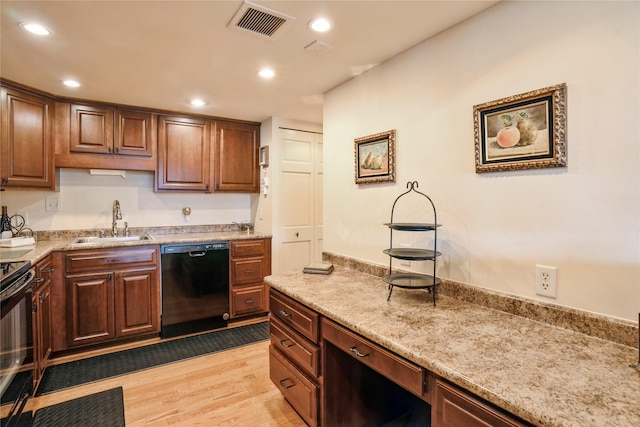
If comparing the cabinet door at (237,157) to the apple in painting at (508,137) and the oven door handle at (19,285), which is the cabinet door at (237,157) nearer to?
the oven door handle at (19,285)

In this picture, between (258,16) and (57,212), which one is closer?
(258,16)

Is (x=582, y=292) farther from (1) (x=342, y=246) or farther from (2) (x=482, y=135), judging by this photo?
(1) (x=342, y=246)

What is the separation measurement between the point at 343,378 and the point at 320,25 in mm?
1822

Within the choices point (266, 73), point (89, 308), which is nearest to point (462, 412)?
point (266, 73)

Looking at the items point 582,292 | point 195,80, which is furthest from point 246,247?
point 582,292

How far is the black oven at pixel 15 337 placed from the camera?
4.91 ft

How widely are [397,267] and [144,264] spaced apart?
2.28 m

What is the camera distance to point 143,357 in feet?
8.87

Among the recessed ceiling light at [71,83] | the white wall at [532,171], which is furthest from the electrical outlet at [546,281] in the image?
the recessed ceiling light at [71,83]

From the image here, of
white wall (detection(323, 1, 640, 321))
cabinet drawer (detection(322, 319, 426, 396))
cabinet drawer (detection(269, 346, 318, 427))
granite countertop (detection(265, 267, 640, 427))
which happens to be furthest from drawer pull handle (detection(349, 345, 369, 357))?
white wall (detection(323, 1, 640, 321))

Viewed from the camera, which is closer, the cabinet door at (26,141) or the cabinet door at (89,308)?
the cabinet door at (26,141)

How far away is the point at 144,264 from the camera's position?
9.57 feet

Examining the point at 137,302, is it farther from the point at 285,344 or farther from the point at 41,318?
the point at 285,344

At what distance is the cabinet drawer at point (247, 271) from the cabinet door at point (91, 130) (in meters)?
1.63
